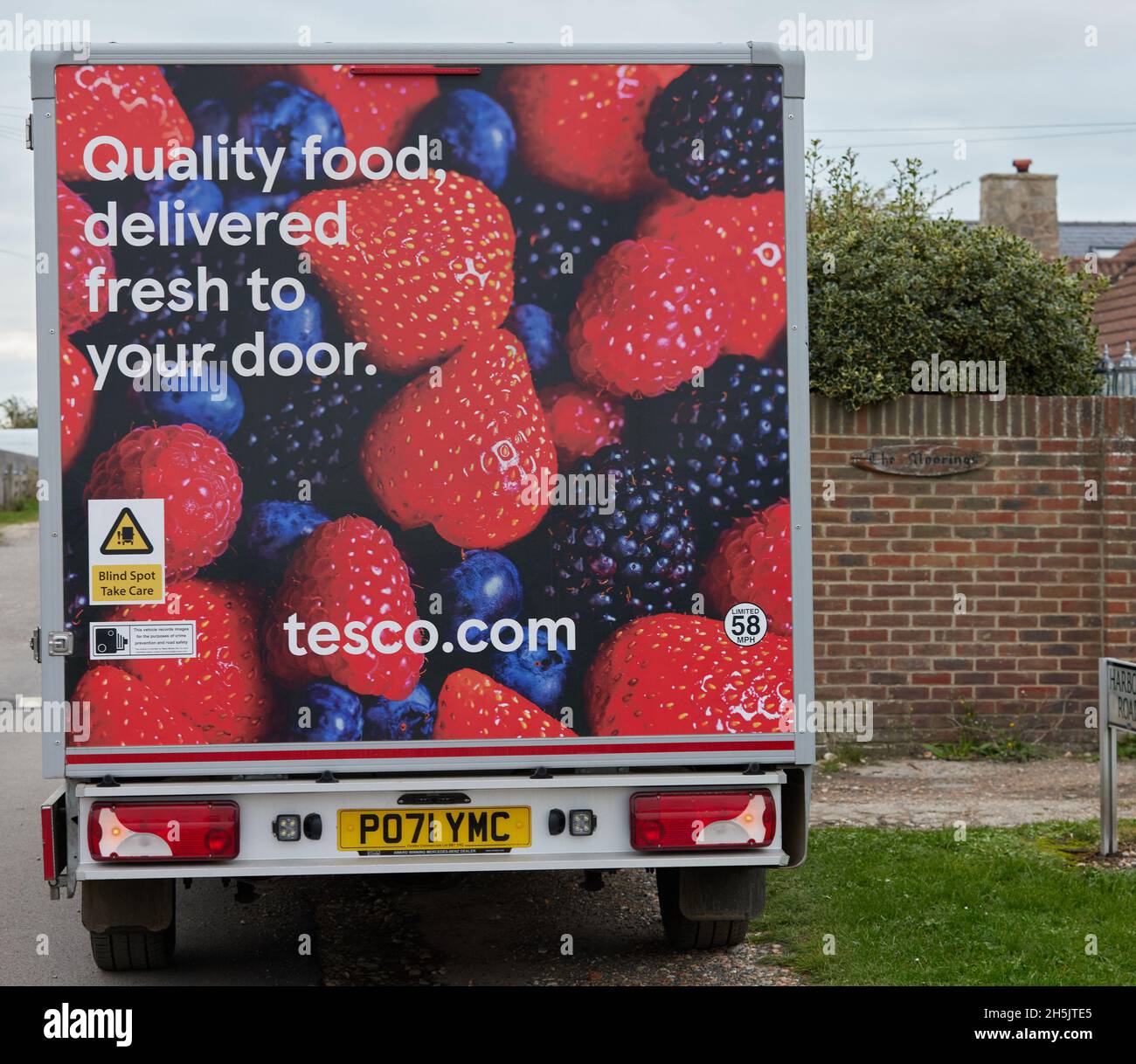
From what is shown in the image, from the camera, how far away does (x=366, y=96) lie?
186 inches

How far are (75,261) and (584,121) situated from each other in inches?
64.6

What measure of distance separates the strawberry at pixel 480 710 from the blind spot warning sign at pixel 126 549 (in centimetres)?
95

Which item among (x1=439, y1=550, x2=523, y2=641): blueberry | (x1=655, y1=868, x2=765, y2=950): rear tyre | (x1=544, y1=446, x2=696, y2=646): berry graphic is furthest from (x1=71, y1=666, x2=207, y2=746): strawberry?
(x1=655, y1=868, x2=765, y2=950): rear tyre

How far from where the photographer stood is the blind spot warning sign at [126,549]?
468 cm

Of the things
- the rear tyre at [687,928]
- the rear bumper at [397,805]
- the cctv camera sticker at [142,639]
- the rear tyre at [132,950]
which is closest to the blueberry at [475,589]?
the rear bumper at [397,805]

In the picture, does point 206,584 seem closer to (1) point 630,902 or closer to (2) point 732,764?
(2) point 732,764

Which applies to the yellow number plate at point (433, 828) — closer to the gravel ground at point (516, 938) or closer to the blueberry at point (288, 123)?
the gravel ground at point (516, 938)

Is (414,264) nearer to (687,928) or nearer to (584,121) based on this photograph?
(584,121)

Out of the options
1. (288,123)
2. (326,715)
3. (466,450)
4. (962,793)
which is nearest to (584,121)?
(288,123)

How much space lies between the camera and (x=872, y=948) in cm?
568

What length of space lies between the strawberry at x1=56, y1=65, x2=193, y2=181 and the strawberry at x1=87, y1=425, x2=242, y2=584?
85 cm

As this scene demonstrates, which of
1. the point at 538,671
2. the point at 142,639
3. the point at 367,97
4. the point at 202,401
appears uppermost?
the point at 367,97

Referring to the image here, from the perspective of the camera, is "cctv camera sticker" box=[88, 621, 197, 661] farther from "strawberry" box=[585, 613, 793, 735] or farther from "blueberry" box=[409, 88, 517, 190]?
"blueberry" box=[409, 88, 517, 190]

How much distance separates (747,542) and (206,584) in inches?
67.3
